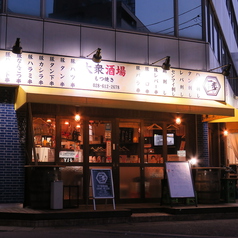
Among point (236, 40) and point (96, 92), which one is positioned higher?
point (236, 40)

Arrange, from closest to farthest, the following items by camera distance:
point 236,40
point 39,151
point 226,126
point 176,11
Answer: point 39,151 < point 176,11 < point 226,126 < point 236,40

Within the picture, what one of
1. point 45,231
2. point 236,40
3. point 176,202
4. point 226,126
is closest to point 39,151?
point 45,231

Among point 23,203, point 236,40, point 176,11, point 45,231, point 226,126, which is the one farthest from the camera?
point 236,40

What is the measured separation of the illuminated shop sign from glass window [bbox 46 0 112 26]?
1450 millimetres

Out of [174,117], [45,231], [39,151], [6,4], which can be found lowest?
[45,231]

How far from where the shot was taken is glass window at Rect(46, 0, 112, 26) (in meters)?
13.7

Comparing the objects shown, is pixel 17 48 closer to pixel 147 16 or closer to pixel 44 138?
pixel 44 138

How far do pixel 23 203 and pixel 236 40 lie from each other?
67.7 ft

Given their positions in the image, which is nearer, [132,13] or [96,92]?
[96,92]

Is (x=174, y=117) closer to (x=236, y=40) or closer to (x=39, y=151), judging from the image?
(x=39, y=151)

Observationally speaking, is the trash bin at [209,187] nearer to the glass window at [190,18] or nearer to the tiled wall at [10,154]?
the glass window at [190,18]

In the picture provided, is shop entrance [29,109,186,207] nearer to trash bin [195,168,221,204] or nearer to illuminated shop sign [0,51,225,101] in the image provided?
illuminated shop sign [0,51,225,101]

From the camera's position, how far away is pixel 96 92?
13414 mm

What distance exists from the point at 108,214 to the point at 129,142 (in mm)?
3586
